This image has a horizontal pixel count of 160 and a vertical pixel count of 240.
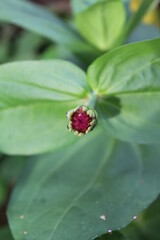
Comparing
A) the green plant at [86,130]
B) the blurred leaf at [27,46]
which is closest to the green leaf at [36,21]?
the green plant at [86,130]

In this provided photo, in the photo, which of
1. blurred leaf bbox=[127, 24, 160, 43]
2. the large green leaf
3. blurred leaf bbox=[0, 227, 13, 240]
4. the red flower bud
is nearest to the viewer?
the red flower bud

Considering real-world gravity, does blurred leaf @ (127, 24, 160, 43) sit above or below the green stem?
below

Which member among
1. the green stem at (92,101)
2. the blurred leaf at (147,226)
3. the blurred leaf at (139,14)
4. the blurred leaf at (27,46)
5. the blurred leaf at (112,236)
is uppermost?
the blurred leaf at (139,14)

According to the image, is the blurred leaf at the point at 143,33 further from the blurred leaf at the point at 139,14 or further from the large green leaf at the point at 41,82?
the large green leaf at the point at 41,82

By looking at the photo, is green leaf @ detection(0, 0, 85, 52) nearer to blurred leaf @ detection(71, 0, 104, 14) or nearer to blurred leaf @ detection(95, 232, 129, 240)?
blurred leaf @ detection(71, 0, 104, 14)

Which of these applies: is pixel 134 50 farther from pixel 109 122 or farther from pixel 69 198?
pixel 69 198

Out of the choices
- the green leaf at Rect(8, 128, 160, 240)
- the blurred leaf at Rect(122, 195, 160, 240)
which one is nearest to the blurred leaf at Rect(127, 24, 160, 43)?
the green leaf at Rect(8, 128, 160, 240)
